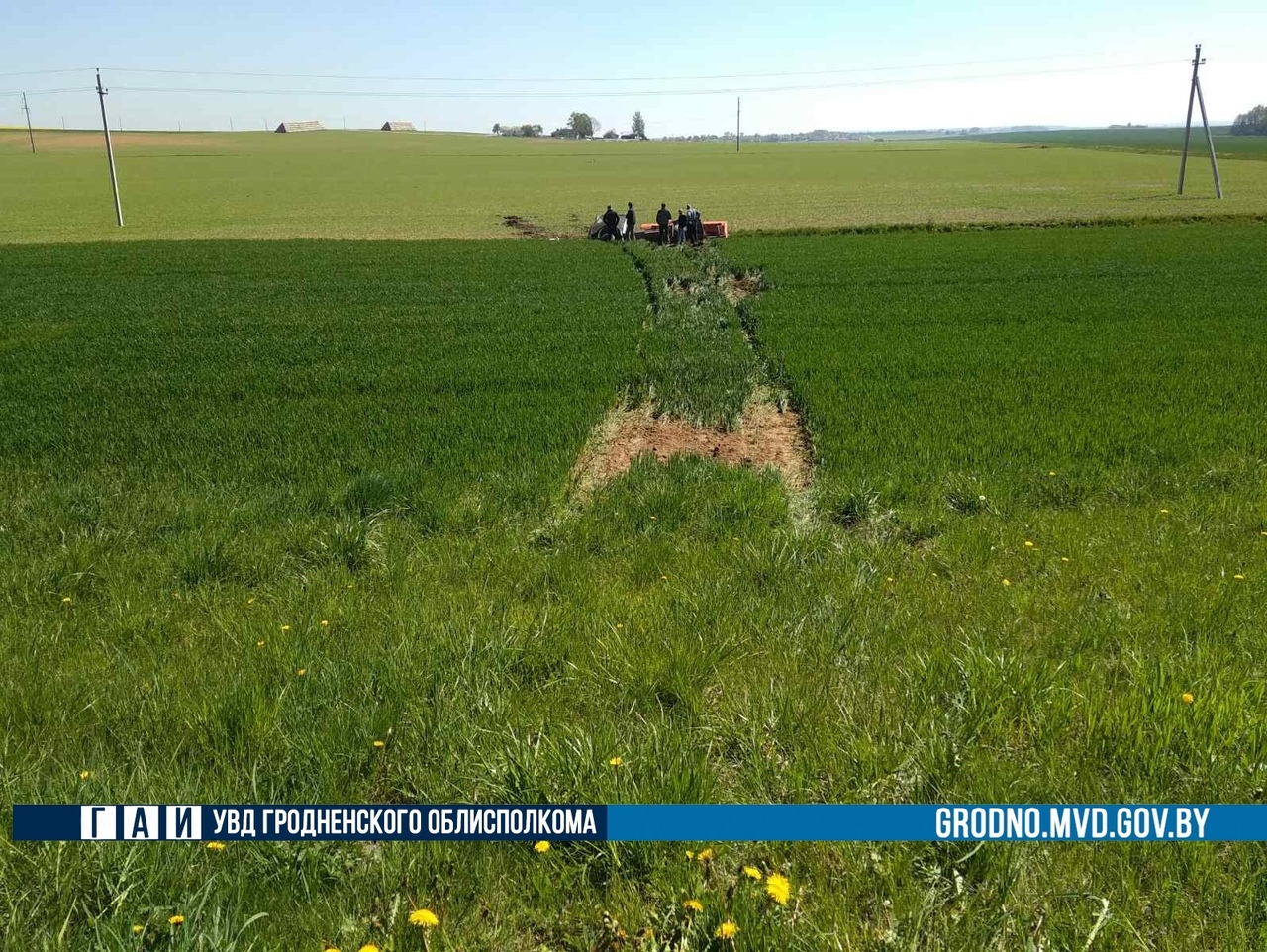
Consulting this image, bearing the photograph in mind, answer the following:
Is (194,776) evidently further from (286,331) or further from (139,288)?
(139,288)

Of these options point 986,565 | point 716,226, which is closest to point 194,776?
point 986,565

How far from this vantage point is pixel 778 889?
7.57ft

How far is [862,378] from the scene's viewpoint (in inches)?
435

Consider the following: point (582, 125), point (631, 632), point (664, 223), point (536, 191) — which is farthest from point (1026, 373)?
point (582, 125)

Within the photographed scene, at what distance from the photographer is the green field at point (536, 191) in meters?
37.8

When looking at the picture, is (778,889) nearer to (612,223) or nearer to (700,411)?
(700,411)

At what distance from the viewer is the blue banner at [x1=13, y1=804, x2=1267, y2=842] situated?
103 inches

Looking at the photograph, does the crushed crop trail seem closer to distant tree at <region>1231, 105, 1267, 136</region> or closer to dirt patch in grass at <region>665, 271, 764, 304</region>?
dirt patch in grass at <region>665, 271, 764, 304</region>

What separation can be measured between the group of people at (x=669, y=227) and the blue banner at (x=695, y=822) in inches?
1020

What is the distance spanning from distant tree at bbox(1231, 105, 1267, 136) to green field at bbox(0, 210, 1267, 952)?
740ft

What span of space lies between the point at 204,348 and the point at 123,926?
43.0 ft

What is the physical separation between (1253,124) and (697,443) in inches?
9392

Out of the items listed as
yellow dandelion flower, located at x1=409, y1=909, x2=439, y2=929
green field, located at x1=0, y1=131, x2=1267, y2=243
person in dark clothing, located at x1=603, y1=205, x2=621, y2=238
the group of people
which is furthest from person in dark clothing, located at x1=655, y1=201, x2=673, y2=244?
yellow dandelion flower, located at x1=409, y1=909, x2=439, y2=929

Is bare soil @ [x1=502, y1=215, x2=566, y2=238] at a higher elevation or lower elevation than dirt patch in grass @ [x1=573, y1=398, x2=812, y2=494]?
higher
